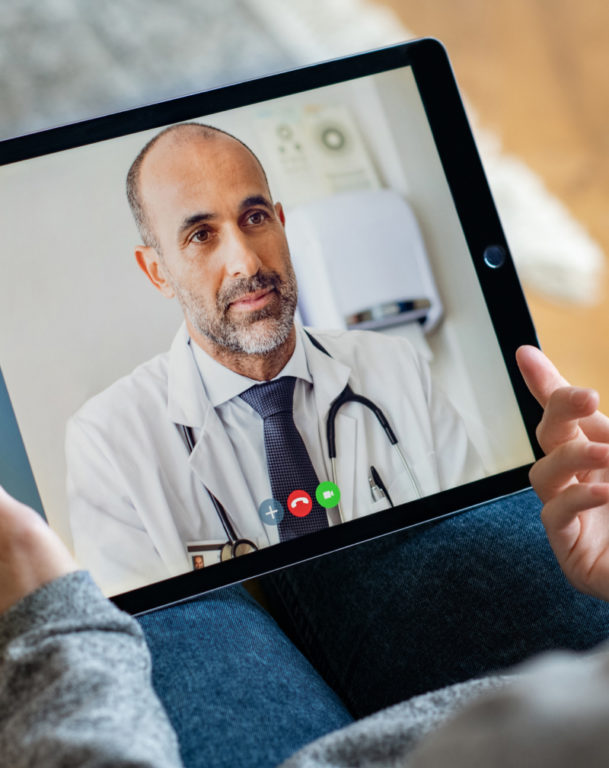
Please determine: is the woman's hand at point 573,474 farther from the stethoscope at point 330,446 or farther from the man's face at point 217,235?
the man's face at point 217,235

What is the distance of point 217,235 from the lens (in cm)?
58

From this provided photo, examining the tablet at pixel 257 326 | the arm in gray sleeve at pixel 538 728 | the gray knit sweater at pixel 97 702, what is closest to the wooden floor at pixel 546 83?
the tablet at pixel 257 326

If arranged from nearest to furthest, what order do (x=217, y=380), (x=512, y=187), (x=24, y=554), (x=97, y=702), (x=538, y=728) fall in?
(x=538, y=728)
(x=97, y=702)
(x=24, y=554)
(x=217, y=380)
(x=512, y=187)

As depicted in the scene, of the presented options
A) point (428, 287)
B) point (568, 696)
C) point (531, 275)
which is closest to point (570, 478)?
point (428, 287)

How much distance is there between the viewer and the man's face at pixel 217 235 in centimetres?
58

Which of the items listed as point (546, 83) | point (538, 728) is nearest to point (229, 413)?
point (538, 728)

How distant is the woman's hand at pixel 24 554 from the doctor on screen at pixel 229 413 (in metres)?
0.06

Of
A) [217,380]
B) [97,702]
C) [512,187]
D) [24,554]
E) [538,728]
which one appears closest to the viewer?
[538,728]

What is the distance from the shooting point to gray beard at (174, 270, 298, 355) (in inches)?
23.0

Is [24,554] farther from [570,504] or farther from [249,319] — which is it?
[570,504]

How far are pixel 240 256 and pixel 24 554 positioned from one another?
11.0 inches

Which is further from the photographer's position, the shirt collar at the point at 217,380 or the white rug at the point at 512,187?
the white rug at the point at 512,187

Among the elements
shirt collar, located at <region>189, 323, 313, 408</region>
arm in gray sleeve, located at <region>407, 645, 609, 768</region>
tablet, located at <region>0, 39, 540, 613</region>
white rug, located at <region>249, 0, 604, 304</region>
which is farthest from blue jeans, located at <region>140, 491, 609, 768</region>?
white rug, located at <region>249, 0, 604, 304</region>

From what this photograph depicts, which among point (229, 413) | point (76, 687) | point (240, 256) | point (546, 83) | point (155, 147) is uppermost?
point (546, 83)
